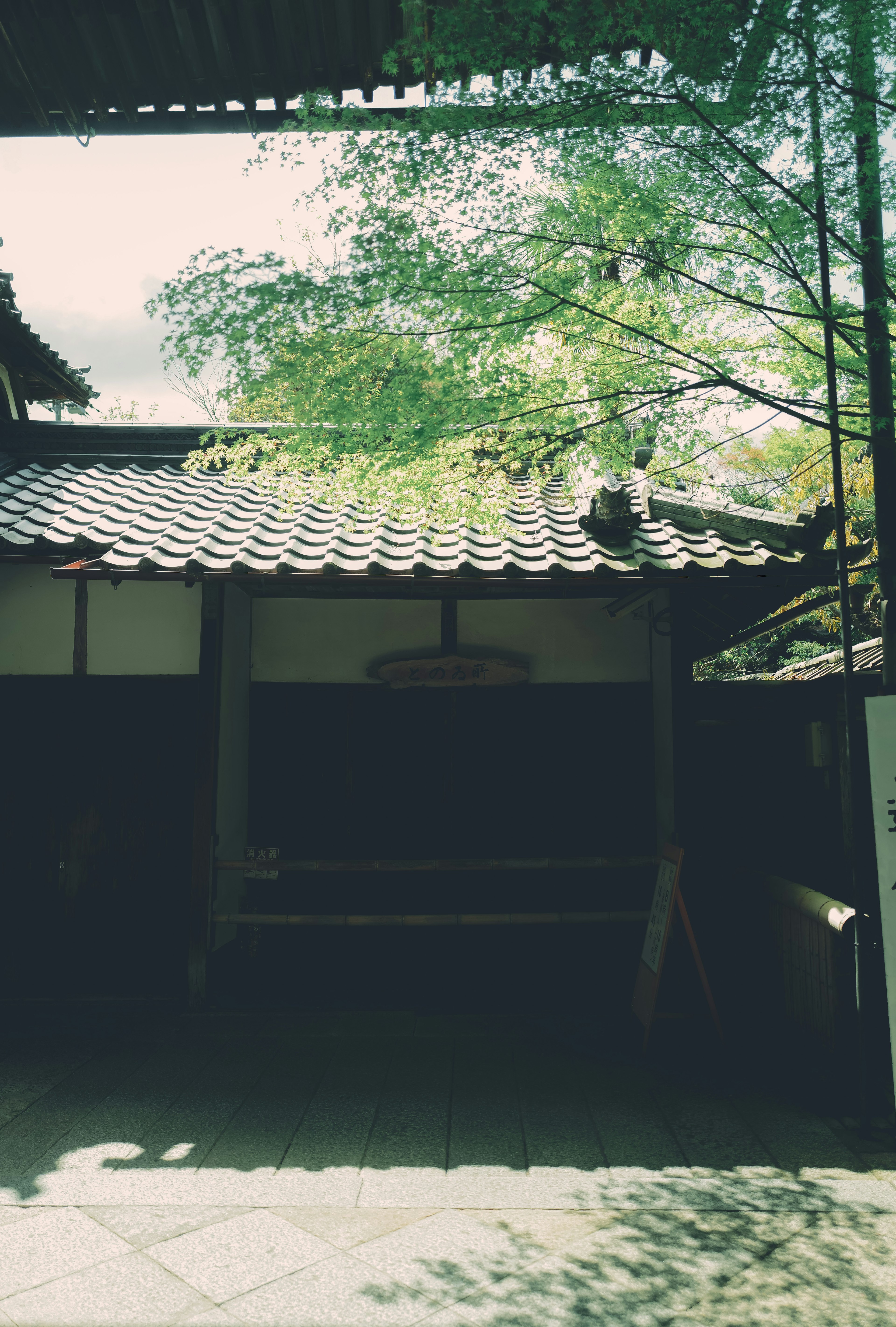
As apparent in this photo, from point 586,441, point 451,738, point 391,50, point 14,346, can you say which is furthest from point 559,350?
point 14,346

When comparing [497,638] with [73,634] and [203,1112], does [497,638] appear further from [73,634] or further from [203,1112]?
[203,1112]

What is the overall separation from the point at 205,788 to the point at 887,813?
17.7ft

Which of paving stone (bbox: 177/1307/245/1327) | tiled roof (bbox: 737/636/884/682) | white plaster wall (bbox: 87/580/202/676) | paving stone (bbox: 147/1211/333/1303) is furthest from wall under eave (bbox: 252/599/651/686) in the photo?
paving stone (bbox: 177/1307/245/1327)

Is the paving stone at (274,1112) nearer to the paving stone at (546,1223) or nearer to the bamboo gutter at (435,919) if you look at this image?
the bamboo gutter at (435,919)

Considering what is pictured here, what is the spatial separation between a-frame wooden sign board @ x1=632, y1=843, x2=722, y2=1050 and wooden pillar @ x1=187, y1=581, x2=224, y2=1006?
12.5 feet

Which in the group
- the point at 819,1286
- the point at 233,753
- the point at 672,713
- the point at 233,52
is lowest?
the point at 819,1286

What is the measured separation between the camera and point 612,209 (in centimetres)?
462

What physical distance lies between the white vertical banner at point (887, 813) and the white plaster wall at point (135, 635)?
5.79 m

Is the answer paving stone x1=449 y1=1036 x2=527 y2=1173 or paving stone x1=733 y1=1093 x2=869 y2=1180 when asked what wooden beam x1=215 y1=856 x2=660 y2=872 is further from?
paving stone x1=733 y1=1093 x2=869 y2=1180

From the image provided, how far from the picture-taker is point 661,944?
674 cm

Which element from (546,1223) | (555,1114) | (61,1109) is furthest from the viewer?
(61,1109)

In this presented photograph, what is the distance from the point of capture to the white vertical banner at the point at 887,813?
473cm

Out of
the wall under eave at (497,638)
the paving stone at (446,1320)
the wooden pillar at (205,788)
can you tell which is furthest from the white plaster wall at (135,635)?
the paving stone at (446,1320)

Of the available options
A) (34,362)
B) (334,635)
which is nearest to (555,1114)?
(334,635)
